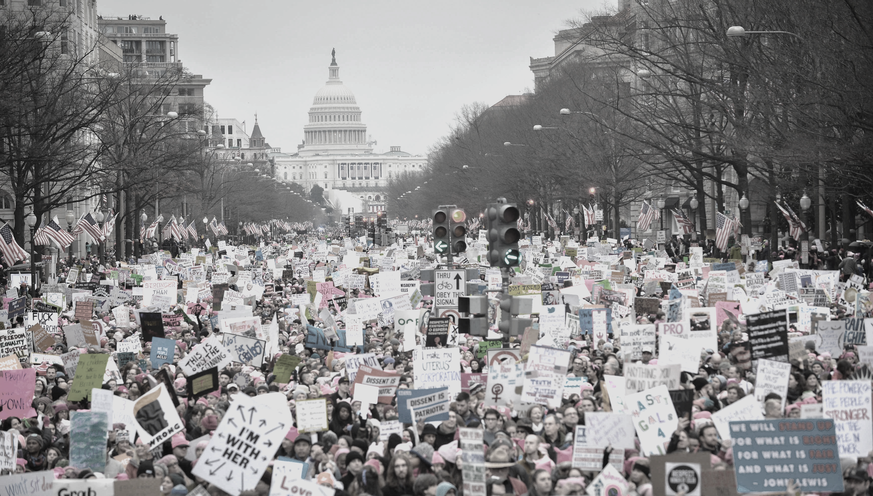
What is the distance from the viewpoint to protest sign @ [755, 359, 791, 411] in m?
12.3

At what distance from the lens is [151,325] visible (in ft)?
71.6

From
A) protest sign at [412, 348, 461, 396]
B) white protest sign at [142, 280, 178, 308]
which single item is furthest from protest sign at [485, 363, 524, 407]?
white protest sign at [142, 280, 178, 308]

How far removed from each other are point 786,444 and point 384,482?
3.14m

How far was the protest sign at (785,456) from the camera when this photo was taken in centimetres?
930

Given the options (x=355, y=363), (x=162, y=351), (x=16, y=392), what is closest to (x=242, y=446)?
(x=16, y=392)

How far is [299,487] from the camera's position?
9547 millimetres

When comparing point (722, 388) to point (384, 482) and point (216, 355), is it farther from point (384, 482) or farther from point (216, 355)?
point (216, 355)

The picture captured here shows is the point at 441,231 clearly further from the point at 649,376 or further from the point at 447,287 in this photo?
the point at 649,376

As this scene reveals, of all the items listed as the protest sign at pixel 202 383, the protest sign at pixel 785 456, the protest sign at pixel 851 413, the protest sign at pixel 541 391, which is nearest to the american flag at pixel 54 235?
the protest sign at pixel 202 383

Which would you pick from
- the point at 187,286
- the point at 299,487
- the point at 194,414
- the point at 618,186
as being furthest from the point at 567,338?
the point at 618,186

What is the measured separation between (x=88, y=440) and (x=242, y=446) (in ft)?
5.52

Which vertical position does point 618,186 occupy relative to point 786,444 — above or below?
above

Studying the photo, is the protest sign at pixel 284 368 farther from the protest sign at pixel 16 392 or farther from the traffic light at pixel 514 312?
the protest sign at pixel 16 392

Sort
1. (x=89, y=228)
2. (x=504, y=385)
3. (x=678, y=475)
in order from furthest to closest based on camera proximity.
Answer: (x=89, y=228)
(x=504, y=385)
(x=678, y=475)
